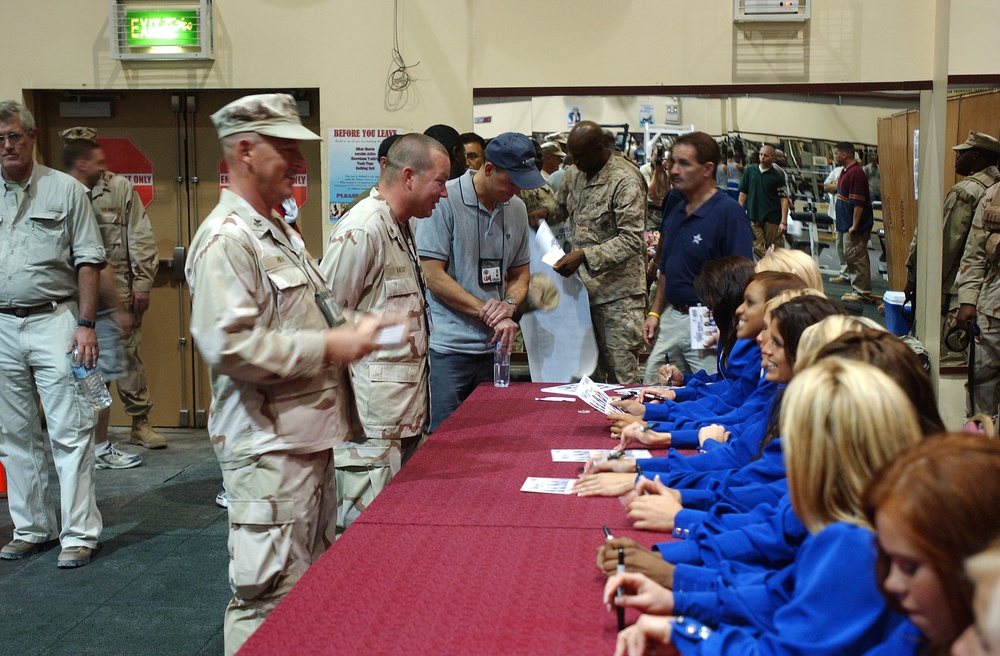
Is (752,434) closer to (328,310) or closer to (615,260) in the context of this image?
(328,310)

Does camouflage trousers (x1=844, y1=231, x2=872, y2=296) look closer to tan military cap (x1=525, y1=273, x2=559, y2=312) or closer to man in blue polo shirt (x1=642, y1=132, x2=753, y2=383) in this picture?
man in blue polo shirt (x1=642, y1=132, x2=753, y2=383)

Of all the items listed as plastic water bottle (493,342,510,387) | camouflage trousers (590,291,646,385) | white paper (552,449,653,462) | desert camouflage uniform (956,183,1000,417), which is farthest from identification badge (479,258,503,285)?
desert camouflage uniform (956,183,1000,417)

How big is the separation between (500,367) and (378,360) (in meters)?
1.07

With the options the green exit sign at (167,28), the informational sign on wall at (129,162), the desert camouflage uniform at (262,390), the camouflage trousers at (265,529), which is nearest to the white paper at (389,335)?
the desert camouflage uniform at (262,390)

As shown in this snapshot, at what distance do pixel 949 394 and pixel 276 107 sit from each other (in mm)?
5233

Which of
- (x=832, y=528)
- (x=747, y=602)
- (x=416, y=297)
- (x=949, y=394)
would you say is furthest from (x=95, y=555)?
(x=949, y=394)

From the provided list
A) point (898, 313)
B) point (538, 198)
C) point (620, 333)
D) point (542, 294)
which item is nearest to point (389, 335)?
point (542, 294)

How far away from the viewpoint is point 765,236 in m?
6.11

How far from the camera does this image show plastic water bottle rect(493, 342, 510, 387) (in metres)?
4.00

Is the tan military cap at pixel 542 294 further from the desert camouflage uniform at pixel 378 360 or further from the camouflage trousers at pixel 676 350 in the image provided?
the desert camouflage uniform at pixel 378 360

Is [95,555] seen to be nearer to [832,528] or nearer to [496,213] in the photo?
[496,213]

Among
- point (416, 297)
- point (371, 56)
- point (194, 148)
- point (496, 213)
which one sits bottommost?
point (416, 297)

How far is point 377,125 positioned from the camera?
20.2 feet

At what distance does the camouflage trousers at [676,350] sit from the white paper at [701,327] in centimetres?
13
